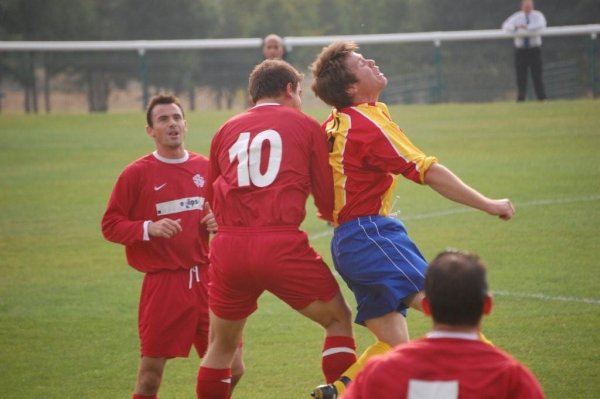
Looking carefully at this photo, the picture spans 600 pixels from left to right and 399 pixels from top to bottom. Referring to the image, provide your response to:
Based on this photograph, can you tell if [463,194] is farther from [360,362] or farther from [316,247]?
[316,247]

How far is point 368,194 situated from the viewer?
5.92 m

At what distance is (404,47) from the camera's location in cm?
2902

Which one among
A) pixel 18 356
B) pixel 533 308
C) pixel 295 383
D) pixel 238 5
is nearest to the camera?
pixel 295 383

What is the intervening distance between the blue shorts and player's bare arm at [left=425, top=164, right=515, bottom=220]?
1.36 feet

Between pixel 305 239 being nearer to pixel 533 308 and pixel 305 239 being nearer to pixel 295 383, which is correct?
pixel 295 383

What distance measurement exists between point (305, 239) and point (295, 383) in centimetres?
219

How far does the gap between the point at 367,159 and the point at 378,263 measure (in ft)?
1.83

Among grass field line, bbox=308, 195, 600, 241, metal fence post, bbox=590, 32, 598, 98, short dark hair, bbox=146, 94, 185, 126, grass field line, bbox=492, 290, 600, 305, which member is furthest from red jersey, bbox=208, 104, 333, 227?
metal fence post, bbox=590, 32, 598, 98

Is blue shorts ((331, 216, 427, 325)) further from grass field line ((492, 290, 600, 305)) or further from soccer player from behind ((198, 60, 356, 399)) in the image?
grass field line ((492, 290, 600, 305))

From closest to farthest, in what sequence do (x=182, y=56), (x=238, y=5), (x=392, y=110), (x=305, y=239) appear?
(x=305, y=239) → (x=392, y=110) → (x=182, y=56) → (x=238, y=5)

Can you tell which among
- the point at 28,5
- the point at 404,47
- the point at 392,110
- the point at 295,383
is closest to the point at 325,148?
the point at 295,383

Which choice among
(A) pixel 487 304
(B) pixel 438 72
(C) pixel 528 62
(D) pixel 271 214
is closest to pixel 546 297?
(D) pixel 271 214

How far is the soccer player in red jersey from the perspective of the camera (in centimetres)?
365

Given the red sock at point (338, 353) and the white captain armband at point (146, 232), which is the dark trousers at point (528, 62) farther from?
the red sock at point (338, 353)
